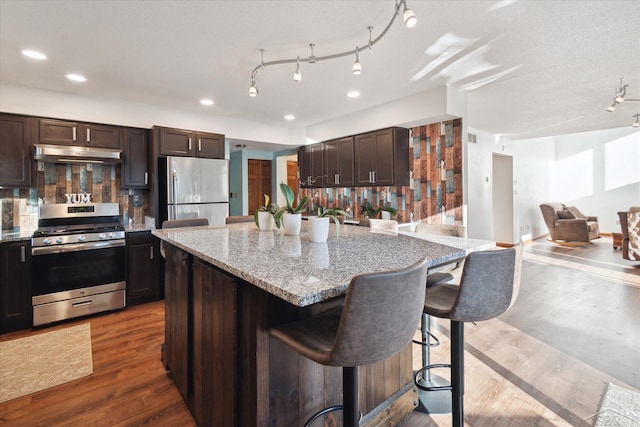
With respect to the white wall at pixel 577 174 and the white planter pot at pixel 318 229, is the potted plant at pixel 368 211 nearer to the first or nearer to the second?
the white planter pot at pixel 318 229

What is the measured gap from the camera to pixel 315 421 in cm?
134

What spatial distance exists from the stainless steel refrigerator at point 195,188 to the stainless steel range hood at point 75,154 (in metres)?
0.54

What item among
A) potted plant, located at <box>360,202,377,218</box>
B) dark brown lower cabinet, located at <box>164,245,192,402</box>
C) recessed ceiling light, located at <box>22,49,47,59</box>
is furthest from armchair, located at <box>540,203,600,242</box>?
recessed ceiling light, located at <box>22,49,47,59</box>

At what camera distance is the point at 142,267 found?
142 inches

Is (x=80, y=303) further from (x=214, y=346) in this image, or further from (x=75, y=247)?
(x=214, y=346)

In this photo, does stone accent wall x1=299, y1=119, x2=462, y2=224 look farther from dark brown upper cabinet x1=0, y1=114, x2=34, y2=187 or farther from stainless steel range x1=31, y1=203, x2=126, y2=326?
dark brown upper cabinet x1=0, y1=114, x2=34, y2=187

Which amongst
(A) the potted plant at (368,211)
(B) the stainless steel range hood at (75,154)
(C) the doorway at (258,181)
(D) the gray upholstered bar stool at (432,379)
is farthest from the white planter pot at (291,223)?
(C) the doorway at (258,181)

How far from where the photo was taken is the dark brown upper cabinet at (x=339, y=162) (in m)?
4.79

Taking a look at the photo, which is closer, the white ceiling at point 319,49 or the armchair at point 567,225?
the white ceiling at point 319,49

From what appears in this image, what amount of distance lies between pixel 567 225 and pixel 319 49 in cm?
738

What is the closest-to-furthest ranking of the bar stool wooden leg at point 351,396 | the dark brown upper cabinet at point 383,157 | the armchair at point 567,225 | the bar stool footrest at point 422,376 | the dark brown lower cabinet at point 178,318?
1. the bar stool wooden leg at point 351,396
2. the bar stool footrest at point 422,376
3. the dark brown lower cabinet at point 178,318
4. the dark brown upper cabinet at point 383,157
5. the armchair at point 567,225

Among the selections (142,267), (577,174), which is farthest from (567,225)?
(142,267)

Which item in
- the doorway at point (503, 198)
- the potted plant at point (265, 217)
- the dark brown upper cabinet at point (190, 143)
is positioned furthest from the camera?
the doorway at point (503, 198)

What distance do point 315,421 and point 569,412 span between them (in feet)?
5.02
